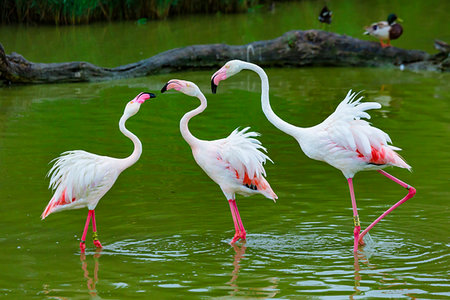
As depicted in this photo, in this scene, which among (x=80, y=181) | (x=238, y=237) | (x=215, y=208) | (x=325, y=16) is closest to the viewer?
(x=80, y=181)

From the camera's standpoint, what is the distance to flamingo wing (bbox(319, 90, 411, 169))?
566cm

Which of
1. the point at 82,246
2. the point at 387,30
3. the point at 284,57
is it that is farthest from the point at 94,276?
the point at 387,30

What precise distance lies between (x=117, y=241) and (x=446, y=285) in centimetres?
241

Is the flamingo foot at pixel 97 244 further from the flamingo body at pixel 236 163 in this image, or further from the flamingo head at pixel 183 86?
the flamingo head at pixel 183 86

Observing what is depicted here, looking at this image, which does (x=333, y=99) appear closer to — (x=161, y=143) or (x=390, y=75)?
(x=390, y=75)

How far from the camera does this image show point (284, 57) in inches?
522

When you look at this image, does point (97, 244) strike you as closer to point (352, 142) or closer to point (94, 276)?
point (94, 276)

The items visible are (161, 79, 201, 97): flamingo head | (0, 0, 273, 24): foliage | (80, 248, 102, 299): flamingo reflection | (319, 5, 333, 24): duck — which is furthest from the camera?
(0, 0, 273, 24): foliage

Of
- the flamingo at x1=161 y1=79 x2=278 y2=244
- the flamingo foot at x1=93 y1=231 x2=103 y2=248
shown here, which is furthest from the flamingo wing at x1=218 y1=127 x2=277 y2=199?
the flamingo foot at x1=93 y1=231 x2=103 y2=248

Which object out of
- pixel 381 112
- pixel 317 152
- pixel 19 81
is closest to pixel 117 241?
pixel 317 152

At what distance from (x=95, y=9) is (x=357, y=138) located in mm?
14686

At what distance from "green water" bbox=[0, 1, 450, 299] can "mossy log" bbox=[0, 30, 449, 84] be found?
28 centimetres

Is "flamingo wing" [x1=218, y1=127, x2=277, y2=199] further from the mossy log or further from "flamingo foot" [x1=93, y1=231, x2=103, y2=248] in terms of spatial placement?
the mossy log

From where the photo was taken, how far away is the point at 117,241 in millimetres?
5820
